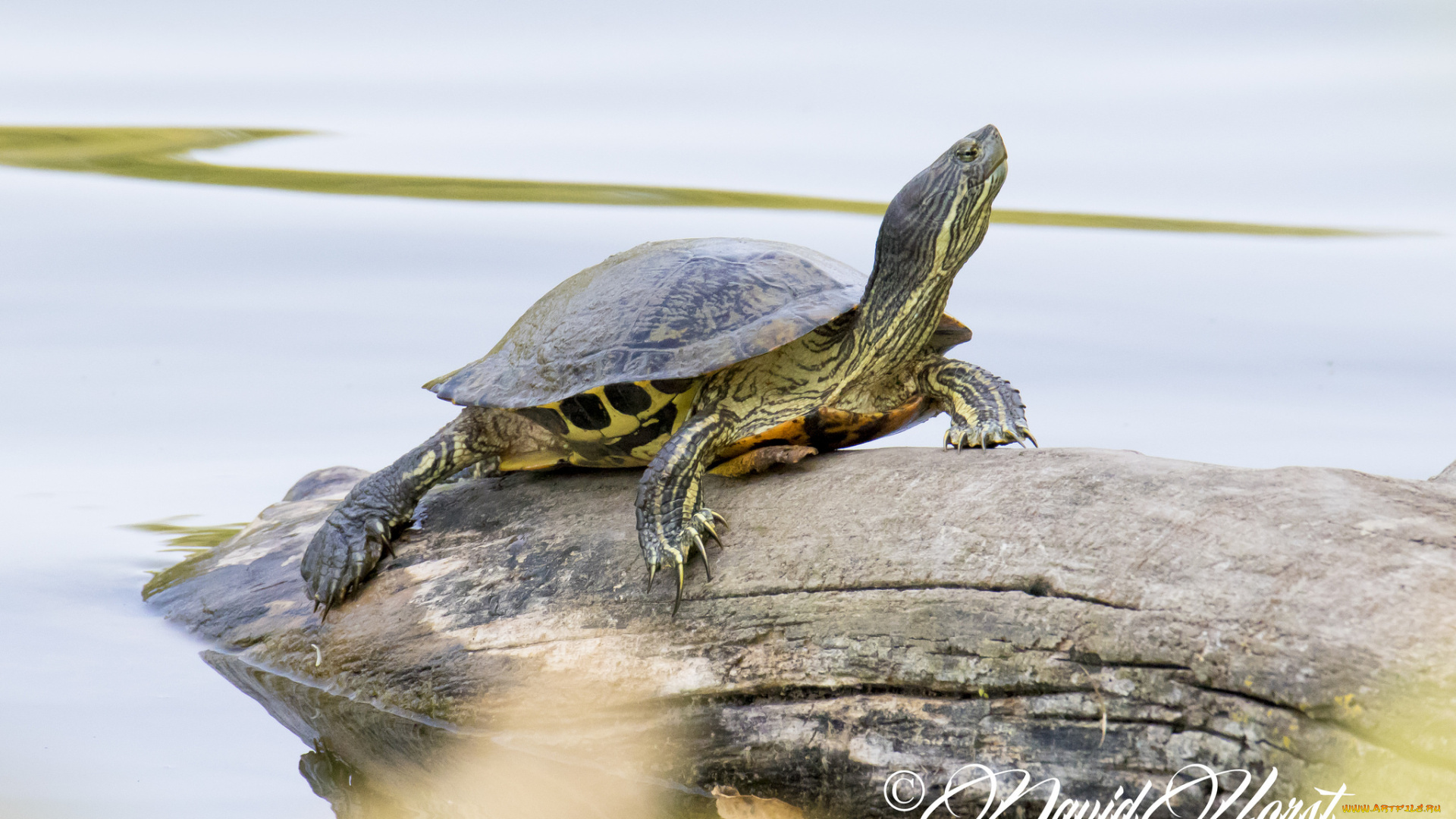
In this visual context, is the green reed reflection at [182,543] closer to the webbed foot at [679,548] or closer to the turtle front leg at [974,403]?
the webbed foot at [679,548]

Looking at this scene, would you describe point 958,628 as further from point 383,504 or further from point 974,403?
point 383,504

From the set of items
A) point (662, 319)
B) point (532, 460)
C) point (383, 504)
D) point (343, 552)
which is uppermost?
point (662, 319)

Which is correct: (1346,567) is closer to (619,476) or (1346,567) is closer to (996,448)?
(996,448)

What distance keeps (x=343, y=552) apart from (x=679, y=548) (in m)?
1.13

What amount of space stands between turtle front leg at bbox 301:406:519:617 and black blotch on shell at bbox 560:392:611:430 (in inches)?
11.3

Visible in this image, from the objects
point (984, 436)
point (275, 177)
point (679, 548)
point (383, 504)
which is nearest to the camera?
point (679, 548)

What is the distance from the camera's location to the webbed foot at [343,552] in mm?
3283

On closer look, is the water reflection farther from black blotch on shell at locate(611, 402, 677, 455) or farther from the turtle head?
the turtle head

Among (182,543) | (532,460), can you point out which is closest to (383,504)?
(532,460)

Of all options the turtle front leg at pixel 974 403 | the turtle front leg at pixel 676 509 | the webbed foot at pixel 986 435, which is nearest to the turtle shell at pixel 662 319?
the turtle front leg at pixel 676 509

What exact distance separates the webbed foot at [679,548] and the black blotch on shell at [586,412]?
1.75 ft

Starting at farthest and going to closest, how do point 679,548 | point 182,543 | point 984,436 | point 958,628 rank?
1. point 182,543
2. point 984,436
3. point 679,548
4. point 958,628

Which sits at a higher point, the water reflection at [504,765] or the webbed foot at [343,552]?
the webbed foot at [343,552]

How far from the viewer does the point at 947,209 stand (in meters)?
2.96
